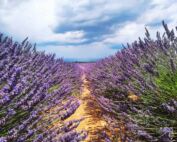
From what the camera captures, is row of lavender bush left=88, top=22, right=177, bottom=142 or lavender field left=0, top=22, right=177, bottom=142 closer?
lavender field left=0, top=22, right=177, bottom=142

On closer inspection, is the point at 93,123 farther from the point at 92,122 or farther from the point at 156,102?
the point at 156,102

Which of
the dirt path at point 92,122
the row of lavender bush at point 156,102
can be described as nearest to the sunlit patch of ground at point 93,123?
the dirt path at point 92,122

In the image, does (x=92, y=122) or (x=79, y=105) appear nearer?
(x=79, y=105)

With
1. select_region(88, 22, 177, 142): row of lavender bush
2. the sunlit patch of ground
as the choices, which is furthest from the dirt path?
select_region(88, 22, 177, 142): row of lavender bush

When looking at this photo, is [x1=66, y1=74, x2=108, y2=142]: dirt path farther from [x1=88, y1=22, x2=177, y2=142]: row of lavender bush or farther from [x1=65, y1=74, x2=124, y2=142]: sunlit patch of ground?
[x1=88, y1=22, x2=177, y2=142]: row of lavender bush

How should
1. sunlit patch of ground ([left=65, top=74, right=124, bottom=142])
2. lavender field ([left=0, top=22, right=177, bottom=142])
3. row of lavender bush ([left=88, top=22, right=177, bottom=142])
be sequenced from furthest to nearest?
sunlit patch of ground ([left=65, top=74, right=124, bottom=142]), row of lavender bush ([left=88, top=22, right=177, bottom=142]), lavender field ([left=0, top=22, right=177, bottom=142])

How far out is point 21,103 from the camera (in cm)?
208

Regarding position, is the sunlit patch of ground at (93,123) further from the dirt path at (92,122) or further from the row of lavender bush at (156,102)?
the row of lavender bush at (156,102)

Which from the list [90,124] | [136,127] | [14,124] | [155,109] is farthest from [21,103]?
[90,124]

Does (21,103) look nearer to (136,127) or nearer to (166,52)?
(136,127)

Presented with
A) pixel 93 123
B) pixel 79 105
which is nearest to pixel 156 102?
pixel 79 105

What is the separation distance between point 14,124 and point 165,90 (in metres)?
1.52

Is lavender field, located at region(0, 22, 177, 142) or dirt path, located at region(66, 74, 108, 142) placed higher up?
lavender field, located at region(0, 22, 177, 142)

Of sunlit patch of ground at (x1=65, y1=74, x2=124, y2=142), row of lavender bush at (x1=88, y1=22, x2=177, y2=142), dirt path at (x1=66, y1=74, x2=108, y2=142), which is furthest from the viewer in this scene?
dirt path at (x1=66, y1=74, x2=108, y2=142)
